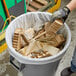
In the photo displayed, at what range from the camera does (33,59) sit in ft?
4.55

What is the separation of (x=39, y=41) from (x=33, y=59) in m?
0.28

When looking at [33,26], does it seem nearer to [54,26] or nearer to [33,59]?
[54,26]

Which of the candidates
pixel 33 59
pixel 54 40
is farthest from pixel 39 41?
pixel 33 59

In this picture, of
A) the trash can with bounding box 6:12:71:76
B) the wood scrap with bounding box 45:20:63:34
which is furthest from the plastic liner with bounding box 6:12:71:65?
the wood scrap with bounding box 45:20:63:34

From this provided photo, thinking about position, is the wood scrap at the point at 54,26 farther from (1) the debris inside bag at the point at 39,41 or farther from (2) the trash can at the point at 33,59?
(2) the trash can at the point at 33,59

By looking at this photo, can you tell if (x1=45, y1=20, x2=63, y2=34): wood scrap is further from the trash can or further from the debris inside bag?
the trash can

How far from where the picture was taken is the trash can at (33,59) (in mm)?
1414

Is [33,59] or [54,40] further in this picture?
[54,40]

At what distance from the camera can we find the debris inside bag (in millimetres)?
1544

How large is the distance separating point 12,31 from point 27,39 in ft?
0.53

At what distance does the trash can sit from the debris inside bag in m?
0.07

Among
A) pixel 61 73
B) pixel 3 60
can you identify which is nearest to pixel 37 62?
pixel 61 73

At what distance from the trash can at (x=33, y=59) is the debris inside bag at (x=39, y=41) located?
7 centimetres

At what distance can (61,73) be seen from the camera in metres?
1.99
